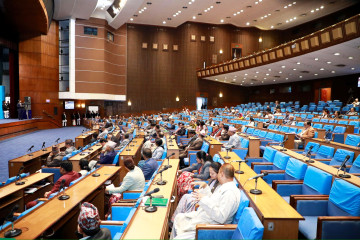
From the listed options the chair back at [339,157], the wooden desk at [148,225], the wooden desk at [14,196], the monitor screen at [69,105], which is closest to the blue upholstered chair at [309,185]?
the chair back at [339,157]

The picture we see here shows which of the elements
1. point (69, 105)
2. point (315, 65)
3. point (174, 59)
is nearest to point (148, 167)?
point (315, 65)

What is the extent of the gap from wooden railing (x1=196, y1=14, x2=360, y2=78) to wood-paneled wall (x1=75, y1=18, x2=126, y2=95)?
9.28 metres

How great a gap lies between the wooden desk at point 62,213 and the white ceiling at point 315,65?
11.0m

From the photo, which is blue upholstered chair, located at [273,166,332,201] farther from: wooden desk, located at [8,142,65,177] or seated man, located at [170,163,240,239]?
wooden desk, located at [8,142,65,177]

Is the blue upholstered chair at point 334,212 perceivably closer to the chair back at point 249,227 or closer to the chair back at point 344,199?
the chair back at point 344,199

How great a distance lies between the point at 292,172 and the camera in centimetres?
379

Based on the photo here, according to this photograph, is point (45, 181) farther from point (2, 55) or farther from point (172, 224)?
point (2, 55)

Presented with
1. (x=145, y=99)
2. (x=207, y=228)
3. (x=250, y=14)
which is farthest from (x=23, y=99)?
(x=250, y=14)

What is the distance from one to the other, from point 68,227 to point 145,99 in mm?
20214

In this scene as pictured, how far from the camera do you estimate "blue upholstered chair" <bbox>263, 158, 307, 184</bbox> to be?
11.8 ft

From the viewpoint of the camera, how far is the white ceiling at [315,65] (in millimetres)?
11127

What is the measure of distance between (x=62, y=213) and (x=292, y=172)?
10.7 ft

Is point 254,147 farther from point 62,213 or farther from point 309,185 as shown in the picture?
point 62,213

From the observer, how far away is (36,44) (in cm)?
1529
